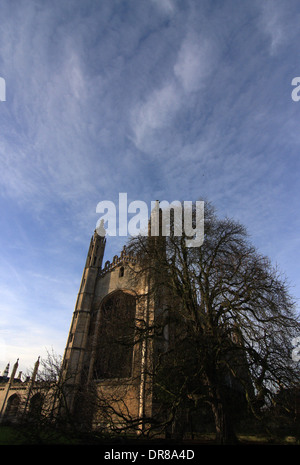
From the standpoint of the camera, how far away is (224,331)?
8.88 meters

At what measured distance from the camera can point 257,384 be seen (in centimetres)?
720

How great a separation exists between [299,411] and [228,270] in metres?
4.56

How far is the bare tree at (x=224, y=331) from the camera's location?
24.7 feet

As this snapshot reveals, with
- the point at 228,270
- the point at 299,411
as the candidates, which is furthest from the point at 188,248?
the point at 299,411

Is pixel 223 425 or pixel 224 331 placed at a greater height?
pixel 224 331

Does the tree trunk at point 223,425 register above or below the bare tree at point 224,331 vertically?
below

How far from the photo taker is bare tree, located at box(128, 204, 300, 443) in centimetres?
752

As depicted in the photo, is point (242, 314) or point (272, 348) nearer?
point (272, 348)

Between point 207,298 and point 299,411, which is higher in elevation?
point 207,298

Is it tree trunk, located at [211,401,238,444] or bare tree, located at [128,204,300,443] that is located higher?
bare tree, located at [128,204,300,443]

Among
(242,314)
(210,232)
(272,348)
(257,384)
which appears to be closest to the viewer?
(257,384)
